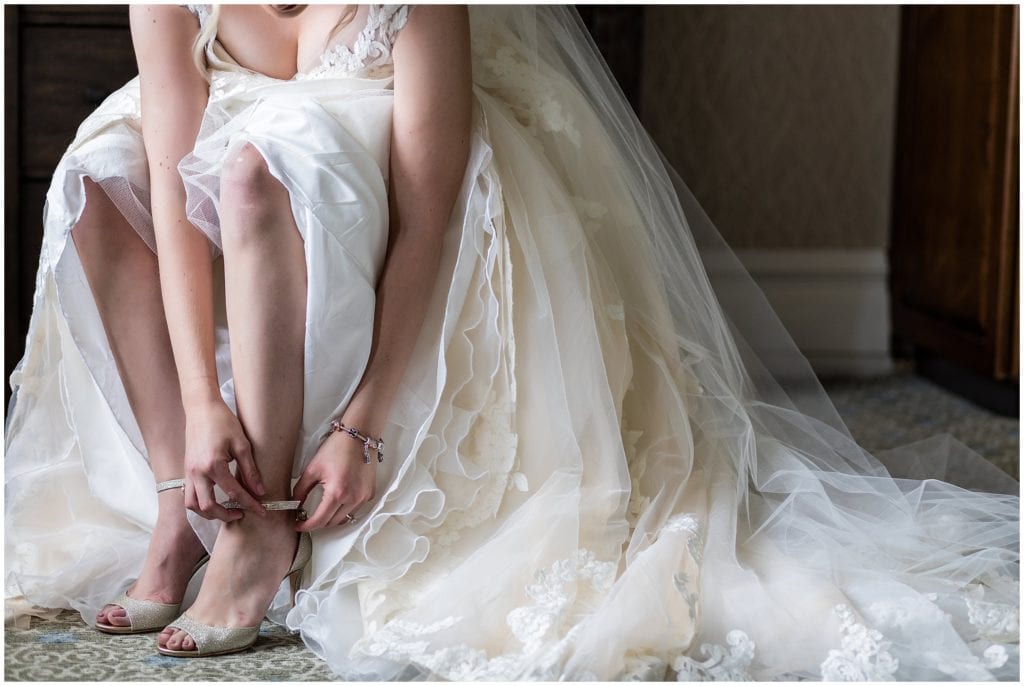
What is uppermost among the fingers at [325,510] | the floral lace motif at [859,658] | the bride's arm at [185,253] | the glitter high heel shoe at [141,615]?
the bride's arm at [185,253]

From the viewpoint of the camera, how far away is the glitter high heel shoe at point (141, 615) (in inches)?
38.1

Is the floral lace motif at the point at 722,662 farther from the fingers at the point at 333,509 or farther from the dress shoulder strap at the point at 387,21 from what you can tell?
the dress shoulder strap at the point at 387,21

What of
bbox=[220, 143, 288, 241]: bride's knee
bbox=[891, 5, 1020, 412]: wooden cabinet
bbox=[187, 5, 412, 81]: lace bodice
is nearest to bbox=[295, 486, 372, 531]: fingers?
bbox=[220, 143, 288, 241]: bride's knee

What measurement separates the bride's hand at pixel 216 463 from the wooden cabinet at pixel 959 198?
151 centimetres

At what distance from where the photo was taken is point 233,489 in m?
0.91

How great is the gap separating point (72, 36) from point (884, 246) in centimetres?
183

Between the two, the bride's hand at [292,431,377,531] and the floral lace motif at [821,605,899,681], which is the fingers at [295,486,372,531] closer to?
the bride's hand at [292,431,377,531]

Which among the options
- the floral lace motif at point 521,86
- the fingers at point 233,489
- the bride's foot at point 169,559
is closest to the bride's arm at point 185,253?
the fingers at point 233,489

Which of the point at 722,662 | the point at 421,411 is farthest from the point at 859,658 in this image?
the point at 421,411

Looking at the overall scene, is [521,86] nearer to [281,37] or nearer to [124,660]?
[281,37]

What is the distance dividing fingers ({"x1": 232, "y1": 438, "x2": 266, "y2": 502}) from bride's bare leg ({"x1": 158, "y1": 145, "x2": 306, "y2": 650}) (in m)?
0.01

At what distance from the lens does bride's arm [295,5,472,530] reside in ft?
3.18

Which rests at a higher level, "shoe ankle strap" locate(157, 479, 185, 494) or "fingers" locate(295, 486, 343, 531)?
"fingers" locate(295, 486, 343, 531)

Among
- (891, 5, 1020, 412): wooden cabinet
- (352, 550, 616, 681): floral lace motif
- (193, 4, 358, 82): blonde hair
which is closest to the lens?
(352, 550, 616, 681): floral lace motif
